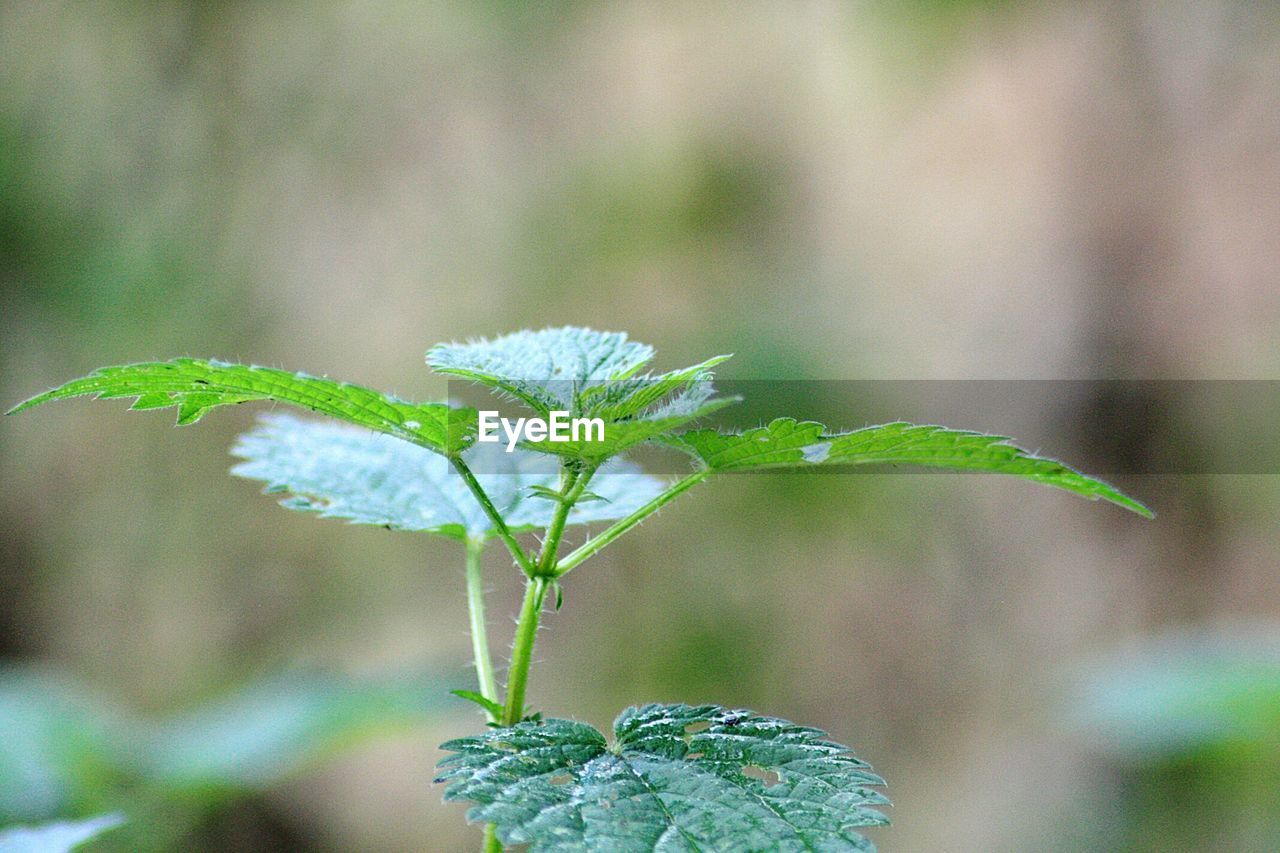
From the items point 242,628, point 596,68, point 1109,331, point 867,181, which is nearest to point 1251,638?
point 1109,331

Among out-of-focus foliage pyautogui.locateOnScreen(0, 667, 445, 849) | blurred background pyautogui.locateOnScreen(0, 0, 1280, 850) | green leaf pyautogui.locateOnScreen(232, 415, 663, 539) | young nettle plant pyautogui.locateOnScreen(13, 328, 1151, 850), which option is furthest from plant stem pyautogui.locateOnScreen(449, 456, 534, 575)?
blurred background pyautogui.locateOnScreen(0, 0, 1280, 850)

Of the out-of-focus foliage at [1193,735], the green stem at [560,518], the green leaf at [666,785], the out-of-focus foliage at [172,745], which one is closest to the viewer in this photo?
the green leaf at [666,785]

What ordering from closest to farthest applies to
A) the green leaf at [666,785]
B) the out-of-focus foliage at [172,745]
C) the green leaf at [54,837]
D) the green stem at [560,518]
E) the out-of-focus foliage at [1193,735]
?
the green leaf at [666,785]
the green stem at [560,518]
the green leaf at [54,837]
the out-of-focus foliage at [172,745]
the out-of-focus foliage at [1193,735]

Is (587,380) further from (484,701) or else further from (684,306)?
(684,306)

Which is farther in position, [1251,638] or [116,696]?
[116,696]

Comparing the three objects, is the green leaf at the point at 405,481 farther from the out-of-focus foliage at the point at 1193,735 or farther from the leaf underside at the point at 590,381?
the out-of-focus foliage at the point at 1193,735

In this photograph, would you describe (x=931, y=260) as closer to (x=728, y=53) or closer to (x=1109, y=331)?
(x=1109, y=331)

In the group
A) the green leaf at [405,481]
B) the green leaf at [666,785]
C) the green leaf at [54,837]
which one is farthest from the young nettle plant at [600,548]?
the green leaf at [54,837]
